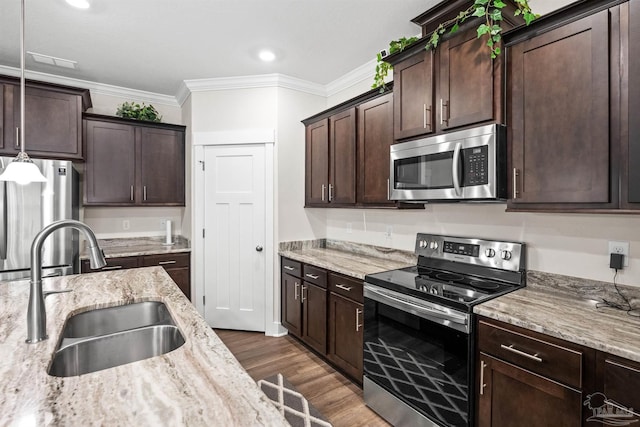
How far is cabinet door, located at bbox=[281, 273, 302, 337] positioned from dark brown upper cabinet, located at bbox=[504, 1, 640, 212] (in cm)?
214

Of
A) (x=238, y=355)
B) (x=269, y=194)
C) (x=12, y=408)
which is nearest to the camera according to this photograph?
(x=12, y=408)

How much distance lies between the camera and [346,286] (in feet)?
8.39

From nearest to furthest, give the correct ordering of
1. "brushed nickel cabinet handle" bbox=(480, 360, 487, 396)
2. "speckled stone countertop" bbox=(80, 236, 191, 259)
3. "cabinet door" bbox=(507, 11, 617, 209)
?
"cabinet door" bbox=(507, 11, 617, 209) → "brushed nickel cabinet handle" bbox=(480, 360, 487, 396) → "speckled stone countertop" bbox=(80, 236, 191, 259)

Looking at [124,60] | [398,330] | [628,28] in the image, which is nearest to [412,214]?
[398,330]

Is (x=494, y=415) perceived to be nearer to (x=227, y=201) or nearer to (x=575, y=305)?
(x=575, y=305)

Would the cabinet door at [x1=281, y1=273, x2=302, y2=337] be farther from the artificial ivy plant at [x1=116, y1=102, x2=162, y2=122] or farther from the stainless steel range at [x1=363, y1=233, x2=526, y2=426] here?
the artificial ivy plant at [x1=116, y1=102, x2=162, y2=122]

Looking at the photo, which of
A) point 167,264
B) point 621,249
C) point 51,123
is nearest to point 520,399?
point 621,249

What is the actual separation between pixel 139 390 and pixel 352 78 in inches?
132

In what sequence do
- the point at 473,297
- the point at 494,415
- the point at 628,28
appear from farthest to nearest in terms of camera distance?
1. the point at 473,297
2. the point at 494,415
3. the point at 628,28

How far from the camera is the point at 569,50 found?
61.8 inches

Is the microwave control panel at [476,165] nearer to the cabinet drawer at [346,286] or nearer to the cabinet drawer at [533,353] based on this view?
the cabinet drawer at [533,353]

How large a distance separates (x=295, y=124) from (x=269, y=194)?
0.88 m

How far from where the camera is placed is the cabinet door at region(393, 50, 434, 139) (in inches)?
85.0

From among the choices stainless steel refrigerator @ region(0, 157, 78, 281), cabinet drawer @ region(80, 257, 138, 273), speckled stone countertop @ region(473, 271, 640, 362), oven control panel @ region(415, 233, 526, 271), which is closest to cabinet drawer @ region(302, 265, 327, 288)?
oven control panel @ region(415, 233, 526, 271)
